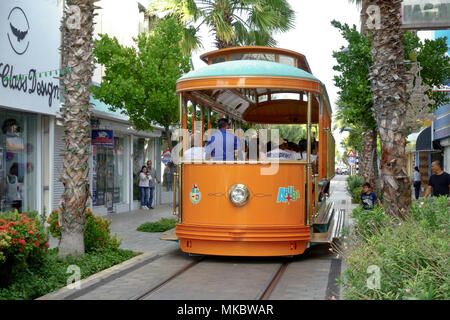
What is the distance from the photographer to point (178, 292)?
777cm

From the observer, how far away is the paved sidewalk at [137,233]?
12.7 meters

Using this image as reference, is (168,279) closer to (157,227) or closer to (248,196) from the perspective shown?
(248,196)

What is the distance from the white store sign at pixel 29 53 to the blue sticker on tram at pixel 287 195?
670 centimetres

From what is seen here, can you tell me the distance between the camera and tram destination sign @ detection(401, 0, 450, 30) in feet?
32.8

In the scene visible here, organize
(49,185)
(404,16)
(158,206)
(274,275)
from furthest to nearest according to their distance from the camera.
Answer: (158,206) < (49,185) < (404,16) < (274,275)

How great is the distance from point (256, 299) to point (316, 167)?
18.8ft

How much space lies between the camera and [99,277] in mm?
8750

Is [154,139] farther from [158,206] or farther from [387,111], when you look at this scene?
[387,111]

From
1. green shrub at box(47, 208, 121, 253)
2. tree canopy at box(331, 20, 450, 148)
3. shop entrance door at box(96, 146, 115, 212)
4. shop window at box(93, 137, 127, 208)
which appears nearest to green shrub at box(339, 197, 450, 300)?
green shrub at box(47, 208, 121, 253)

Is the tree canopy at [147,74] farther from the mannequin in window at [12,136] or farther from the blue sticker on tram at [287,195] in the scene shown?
the blue sticker on tram at [287,195]

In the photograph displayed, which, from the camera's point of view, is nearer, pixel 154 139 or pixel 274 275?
pixel 274 275

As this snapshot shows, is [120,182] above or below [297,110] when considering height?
below

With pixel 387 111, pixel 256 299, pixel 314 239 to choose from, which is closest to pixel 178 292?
pixel 256 299

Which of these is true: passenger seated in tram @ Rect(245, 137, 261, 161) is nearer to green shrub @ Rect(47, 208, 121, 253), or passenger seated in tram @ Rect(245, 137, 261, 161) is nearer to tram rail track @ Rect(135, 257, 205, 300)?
tram rail track @ Rect(135, 257, 205, 300)
